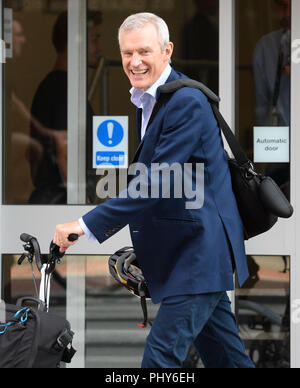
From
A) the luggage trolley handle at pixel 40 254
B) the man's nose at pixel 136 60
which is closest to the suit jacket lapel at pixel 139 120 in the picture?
the man's nose at pixel 136 60

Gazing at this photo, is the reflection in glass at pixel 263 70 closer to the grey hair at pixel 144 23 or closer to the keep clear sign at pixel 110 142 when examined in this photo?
the keep clear sign at pixel 110 142

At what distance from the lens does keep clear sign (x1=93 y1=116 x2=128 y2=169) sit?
16.2ft

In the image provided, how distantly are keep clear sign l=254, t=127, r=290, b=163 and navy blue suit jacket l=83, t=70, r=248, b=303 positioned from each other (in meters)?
1.90

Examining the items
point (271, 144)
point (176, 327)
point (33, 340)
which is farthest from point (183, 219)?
point (271, 144)

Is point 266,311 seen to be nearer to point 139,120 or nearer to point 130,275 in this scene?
point 130,275

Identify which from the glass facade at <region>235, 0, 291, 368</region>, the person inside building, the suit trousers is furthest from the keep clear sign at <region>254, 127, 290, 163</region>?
the suit trousers

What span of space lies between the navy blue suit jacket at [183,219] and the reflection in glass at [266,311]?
1.85m

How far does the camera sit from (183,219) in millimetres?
2875

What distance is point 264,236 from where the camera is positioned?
478 cm

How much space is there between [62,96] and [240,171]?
2198 mm

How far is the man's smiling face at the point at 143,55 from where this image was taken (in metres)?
3.00

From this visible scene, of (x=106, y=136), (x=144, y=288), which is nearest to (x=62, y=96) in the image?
(x=106, y=136)

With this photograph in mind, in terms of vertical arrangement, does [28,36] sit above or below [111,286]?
above
